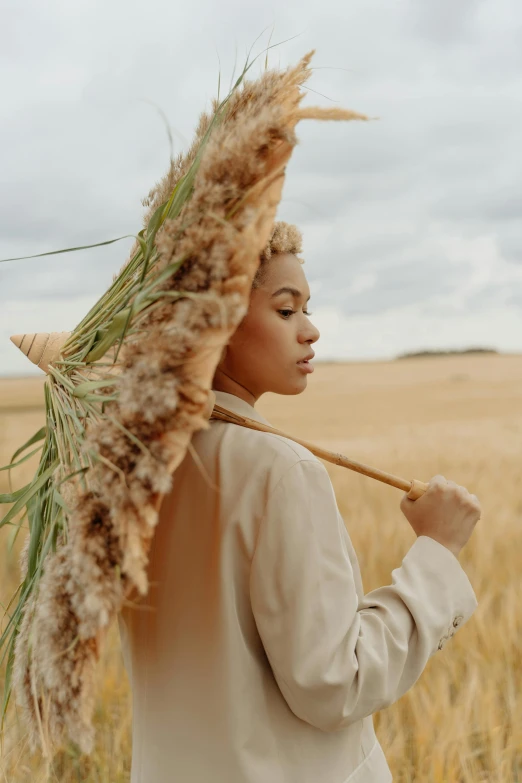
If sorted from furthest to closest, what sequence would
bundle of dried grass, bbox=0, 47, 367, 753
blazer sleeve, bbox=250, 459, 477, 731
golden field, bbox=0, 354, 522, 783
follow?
1. golden field, bbox=0, 354, 522, 783
2. blazer sleeve, bbox=250, 459, 477, 731
3. bundle of dried grass, bbox=0, 47, 367, 753

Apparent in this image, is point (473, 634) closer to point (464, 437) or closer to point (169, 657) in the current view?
point (169, 657)

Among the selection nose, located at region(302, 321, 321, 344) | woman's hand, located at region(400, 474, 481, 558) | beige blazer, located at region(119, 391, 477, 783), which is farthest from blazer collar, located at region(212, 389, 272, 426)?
woman's hand, located at region(400, 474, 481, 558)

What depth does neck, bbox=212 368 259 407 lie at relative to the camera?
1223 mm

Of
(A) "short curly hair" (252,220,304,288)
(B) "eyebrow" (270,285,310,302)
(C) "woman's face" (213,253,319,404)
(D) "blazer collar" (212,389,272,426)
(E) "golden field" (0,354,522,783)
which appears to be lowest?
(E) "golden field" (0,354,522,783)

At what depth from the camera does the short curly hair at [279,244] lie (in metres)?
1.20

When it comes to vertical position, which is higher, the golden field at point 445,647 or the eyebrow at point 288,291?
the eyebrow at point 288,291

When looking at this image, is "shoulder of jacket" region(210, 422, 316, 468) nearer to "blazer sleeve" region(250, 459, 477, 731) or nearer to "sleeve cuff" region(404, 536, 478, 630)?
"blazer sleeve" region(250, 459, 477, 731)

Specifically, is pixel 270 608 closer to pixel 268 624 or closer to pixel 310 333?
pixel 268 624

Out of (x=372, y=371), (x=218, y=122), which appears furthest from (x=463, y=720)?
(x=372, y=371)

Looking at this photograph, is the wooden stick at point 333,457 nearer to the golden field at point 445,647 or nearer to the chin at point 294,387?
Result: the chin at point 294,387

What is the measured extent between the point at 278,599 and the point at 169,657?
0.77ft

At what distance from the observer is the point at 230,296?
83cm

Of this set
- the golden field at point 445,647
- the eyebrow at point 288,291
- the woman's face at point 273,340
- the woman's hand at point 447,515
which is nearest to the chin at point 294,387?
the woman's face at point 273,340

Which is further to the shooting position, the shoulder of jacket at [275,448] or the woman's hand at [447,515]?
the woman's hand at [447,515]
